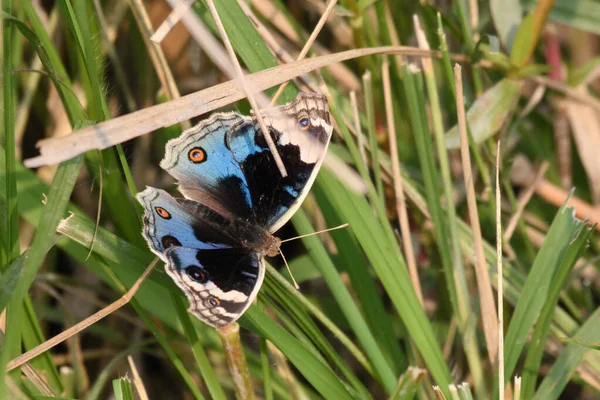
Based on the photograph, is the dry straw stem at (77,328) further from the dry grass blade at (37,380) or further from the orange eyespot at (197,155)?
the orange eyespot at (197,155)

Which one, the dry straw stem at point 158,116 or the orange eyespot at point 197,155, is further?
the orange eyespot at point 197,155

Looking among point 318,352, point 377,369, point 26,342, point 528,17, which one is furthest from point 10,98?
point 528,17

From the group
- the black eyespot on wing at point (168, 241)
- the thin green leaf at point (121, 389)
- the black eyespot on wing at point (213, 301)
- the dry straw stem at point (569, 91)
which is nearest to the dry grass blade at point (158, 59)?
the black eyespot on wing at point (168, 241)

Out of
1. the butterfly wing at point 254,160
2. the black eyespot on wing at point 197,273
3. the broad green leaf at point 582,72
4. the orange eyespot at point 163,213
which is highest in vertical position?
the broad green leaf at point 582,72

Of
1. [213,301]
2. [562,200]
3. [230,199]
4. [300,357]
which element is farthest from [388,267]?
[562,200]

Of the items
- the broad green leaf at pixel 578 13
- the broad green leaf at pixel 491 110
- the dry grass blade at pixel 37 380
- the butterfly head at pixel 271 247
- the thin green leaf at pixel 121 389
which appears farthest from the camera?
the broad green leaf at pixel 578 13

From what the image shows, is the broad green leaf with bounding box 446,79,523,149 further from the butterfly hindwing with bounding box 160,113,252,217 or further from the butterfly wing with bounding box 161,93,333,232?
the butterfly hindwing with bounding box 160,113,252,217

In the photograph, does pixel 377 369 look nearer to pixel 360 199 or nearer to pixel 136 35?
pixel 360 199
